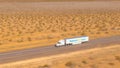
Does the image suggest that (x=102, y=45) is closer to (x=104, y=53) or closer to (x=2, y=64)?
(x=104, y=53)

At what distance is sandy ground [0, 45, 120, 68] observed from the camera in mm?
30317

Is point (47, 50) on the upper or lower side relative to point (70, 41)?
lower

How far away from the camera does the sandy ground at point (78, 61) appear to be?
99.5 feet

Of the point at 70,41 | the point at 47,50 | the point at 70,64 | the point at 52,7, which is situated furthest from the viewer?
the point at 52,7

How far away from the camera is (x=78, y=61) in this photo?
105 ft

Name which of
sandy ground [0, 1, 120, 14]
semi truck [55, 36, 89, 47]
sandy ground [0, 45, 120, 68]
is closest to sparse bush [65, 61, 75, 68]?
sandy ground [0, 45, 120, 68]

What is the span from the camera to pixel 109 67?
2966 centimetres

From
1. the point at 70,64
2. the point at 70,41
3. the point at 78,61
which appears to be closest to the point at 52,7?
the point at 70,41

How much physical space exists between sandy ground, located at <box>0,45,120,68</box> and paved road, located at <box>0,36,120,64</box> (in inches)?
75.4

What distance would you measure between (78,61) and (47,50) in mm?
7765

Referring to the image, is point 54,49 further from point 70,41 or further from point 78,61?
point 78,61

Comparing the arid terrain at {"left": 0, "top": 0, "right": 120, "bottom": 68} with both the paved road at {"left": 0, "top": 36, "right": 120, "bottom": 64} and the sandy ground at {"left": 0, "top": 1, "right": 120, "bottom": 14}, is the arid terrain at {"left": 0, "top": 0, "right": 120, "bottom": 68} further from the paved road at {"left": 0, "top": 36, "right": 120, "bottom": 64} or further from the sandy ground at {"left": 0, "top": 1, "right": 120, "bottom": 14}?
the sandy ground at {"left": 0, "top": 1, "right": 120, "bottom": 14}

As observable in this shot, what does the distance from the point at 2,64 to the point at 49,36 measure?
62.2ft

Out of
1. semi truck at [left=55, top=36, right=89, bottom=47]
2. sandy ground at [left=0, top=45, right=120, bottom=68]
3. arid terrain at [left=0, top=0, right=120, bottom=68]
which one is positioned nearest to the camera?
sandy ground at [left=0, top=45, right=120, bottom=68]
